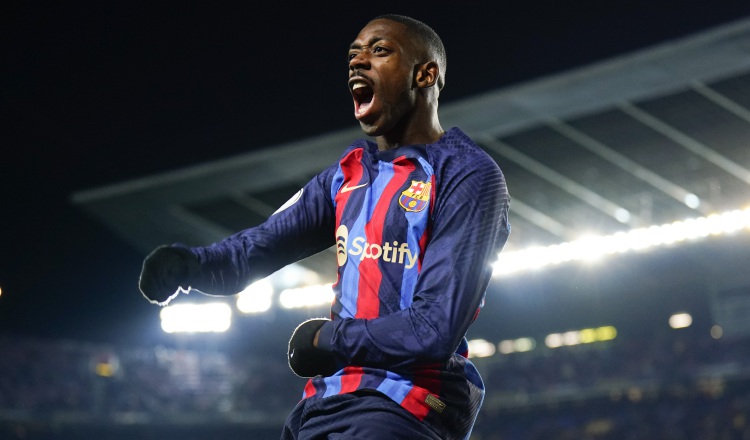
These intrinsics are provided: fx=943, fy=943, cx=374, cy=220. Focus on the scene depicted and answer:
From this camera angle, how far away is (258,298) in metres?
17.3

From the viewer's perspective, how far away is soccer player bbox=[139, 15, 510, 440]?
5.27 feet

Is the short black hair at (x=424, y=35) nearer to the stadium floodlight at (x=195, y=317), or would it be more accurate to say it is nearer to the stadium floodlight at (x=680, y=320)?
the stadium floodlight at (x=195, y=317)

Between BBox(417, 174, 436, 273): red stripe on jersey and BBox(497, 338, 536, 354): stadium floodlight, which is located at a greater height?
BBox(497, 338, 536, 354): stadium floodlight

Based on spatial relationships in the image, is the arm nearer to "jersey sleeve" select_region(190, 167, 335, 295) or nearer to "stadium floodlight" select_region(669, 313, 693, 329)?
"jersey sleeve" select_region(190, 167, 335, 295)

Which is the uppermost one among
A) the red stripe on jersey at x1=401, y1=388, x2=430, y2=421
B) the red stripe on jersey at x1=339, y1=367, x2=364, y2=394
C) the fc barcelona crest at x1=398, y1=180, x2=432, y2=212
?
the fc barcelona crest at x1=398, y1=180, x2=432, y2=212

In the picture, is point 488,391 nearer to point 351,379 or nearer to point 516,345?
point 516,345

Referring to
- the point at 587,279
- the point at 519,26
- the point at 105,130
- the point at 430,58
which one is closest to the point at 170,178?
the point at 105,130

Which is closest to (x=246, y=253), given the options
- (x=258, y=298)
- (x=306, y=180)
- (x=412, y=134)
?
(x=412, y=134)

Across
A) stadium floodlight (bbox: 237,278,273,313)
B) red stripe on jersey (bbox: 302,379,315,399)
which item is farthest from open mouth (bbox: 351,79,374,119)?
stadium floodlight (bbox: 237,278,273,313)

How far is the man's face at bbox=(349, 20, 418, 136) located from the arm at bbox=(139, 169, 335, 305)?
20 cm

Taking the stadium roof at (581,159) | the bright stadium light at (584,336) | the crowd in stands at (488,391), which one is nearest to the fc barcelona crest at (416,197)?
the stadium roof at (581,159)

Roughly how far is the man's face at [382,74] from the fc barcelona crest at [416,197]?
17cm

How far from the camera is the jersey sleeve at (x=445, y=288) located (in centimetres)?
158

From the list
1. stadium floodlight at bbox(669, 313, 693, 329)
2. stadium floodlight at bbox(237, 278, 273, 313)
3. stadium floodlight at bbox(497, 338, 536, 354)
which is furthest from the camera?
stadium floodlight at bbox(497, 338, 536, 354)
